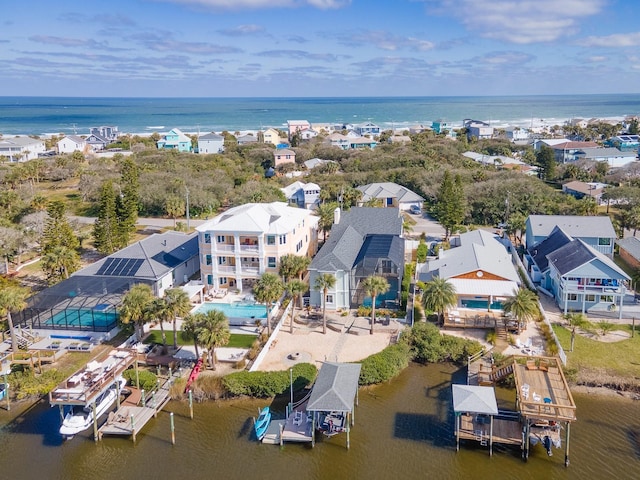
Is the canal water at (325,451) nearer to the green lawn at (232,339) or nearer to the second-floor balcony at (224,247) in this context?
the green lawn at (232,339)

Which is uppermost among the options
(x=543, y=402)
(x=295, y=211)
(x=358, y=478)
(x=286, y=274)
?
(x=295, y=211)

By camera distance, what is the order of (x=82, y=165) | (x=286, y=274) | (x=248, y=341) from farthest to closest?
(x=82, y=165)
(x=286, y=274)
(x=248, y=341)

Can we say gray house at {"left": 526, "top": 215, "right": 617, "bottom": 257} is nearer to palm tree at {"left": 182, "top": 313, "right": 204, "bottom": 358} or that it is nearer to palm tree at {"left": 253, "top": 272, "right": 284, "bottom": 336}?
palm tree at {"left": 253, "top": 272, "right": 284, "bottom": 336}

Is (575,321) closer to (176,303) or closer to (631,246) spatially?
(631,246)

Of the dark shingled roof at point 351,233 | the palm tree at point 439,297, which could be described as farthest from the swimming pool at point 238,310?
the palm tree at point 439,297

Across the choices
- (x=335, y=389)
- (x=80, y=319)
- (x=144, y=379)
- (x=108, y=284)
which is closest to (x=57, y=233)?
(x=108, y=284)

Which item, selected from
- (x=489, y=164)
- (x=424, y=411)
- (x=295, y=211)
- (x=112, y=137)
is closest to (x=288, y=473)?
(x=424, y=411)

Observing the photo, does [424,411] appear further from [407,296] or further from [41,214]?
[41,214]
